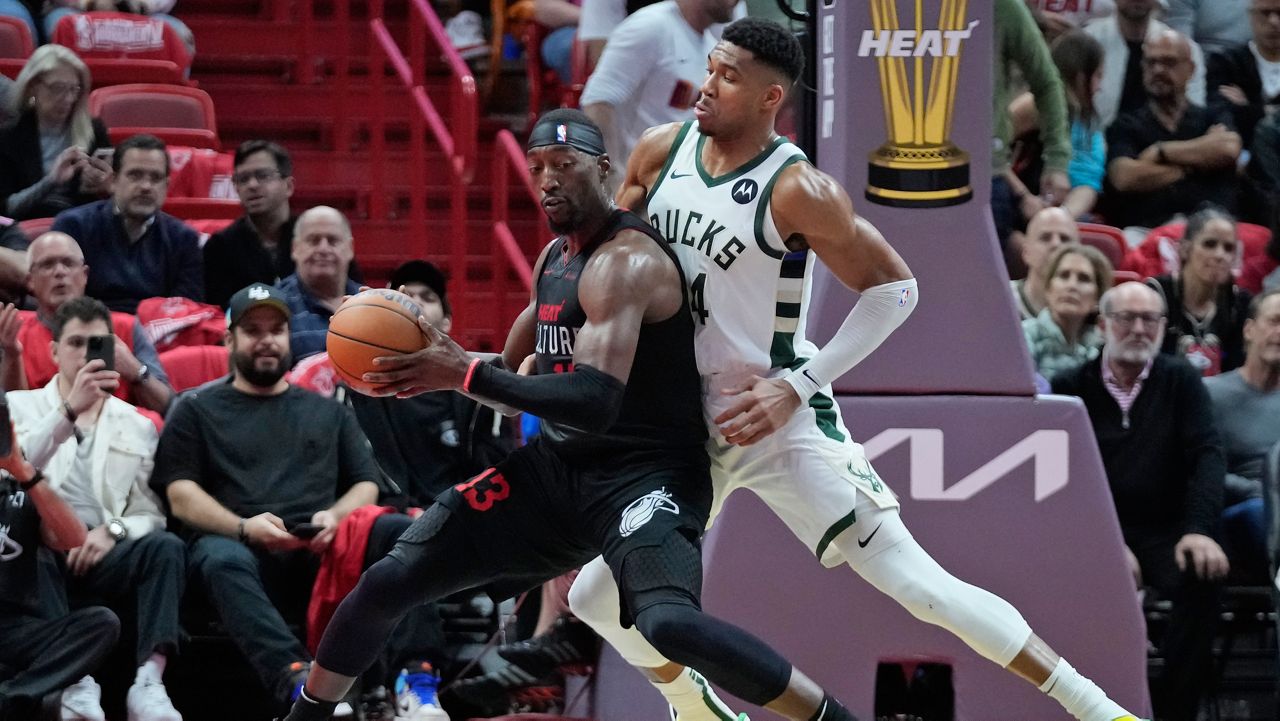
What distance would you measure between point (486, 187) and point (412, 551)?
22.1 feet

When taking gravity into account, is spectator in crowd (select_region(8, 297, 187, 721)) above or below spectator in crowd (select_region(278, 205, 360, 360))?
below

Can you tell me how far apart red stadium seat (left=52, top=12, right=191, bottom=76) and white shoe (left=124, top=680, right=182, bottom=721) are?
547cm

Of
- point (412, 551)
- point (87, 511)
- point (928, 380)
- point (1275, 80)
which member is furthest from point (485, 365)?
point (1275, 80)

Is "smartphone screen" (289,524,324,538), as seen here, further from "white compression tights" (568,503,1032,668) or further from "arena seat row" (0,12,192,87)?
"arena seat row" (0,12,192,87)

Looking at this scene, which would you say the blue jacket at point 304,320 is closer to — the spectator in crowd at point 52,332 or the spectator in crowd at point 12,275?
the spectator in crowd at point 52,332

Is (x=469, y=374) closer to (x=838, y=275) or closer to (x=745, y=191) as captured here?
(x=745, y=191)

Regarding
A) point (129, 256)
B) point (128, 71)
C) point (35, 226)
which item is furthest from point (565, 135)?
point (128, 71)

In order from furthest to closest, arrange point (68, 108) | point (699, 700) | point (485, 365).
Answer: point (68, 108), point (699, 700), point (485, 365)

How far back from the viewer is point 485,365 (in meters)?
4.82

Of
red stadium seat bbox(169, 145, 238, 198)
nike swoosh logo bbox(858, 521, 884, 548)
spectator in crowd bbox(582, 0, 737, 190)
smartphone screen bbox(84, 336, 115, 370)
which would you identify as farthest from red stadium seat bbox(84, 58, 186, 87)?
nike swoosh logo bbox(858, 521, 884, 548)

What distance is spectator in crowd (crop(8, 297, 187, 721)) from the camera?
22.4 feet

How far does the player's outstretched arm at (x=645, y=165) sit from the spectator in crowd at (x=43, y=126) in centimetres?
444

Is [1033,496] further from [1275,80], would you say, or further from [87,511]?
[1275,80]

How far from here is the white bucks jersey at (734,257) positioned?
5297 mm
